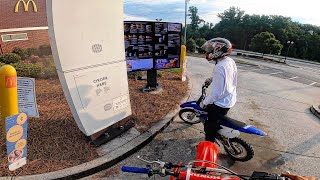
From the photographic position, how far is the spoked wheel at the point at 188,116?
570cm

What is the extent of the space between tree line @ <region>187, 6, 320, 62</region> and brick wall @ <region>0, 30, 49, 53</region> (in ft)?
127

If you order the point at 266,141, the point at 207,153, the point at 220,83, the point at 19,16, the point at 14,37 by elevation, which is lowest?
the point at 266,141

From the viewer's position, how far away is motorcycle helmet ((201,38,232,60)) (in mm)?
4020

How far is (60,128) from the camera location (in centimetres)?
491

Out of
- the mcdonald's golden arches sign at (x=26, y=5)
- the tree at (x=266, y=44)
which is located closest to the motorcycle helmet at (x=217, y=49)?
the mcdonald's golden arches sign at (x=26, y=5)

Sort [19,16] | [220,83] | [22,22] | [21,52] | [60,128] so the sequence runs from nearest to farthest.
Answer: [220,83] < [60,128] < [21,52] < [19,16] < [22,22]

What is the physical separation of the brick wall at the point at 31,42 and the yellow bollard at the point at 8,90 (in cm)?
1657

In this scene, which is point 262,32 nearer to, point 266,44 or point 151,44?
point 266,44

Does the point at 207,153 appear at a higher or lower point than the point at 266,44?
lower

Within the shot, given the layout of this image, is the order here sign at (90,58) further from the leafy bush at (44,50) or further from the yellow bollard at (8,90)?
the leafy bush at (44,50)

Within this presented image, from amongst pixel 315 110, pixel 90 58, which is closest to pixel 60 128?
pixel 90 58

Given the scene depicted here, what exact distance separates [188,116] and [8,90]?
3.83 meters

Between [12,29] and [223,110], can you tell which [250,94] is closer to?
[223,110]

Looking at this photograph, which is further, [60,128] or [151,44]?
[151,44]
